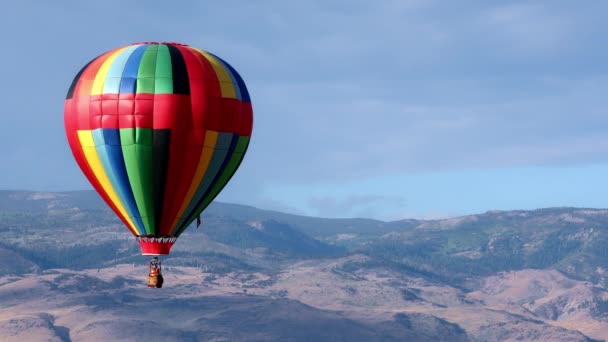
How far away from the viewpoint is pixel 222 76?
148m

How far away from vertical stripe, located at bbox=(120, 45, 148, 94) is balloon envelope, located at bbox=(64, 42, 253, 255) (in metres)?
0.11

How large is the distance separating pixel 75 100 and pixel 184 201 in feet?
57.5

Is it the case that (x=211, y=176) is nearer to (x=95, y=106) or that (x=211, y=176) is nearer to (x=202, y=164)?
(x=202, y=164)

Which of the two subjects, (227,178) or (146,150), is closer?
(146,150)

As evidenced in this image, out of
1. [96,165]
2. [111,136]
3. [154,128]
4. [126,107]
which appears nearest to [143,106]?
[126,107]

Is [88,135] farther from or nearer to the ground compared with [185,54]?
nearer to the ground

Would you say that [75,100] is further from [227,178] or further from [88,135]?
[227,178]

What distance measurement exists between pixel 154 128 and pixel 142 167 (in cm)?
472

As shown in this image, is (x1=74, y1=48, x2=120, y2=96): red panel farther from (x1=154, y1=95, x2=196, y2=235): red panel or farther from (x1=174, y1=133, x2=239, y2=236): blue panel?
(x1=174, y1=133, x2=239, y2=236): blue panel

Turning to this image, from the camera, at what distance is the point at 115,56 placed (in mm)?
147125

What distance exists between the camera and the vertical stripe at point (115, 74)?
14425 cm

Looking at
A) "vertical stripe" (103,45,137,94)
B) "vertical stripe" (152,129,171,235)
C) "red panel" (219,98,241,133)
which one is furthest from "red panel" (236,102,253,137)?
"vertical stripe" (103,45,137,94)

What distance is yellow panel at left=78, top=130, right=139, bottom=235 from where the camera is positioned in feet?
482

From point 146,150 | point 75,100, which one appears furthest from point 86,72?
point 146,150
